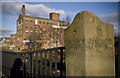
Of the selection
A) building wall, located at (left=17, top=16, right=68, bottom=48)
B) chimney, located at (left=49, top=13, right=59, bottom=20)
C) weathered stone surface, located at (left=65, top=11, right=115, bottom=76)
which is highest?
chimney, located at (left=49, top=13, right=59, bottom=20)

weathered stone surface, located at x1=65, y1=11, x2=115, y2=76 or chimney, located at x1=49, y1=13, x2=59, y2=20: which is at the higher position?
chimney, located at x1=49, y1=13, x2=59, y2=20

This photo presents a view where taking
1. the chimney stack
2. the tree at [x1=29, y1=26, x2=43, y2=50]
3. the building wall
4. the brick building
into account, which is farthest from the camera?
the chimney stack

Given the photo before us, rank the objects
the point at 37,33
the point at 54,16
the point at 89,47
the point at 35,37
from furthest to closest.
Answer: the point at 54,16 → the point at 37,33 → the point at 35,37 → the point at 89,47

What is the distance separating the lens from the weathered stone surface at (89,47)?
5.93 feet

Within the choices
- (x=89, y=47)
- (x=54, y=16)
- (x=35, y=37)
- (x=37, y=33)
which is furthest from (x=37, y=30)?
(x=89, y=47)

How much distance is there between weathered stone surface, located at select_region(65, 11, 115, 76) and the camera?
1.81 m

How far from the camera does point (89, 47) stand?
1812mm

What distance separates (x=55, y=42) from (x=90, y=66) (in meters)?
26.9

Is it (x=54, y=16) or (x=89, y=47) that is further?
(x=54, y=16)

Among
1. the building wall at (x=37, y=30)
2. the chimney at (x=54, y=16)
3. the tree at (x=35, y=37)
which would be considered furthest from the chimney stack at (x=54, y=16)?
the tree at (x=35, y=37)

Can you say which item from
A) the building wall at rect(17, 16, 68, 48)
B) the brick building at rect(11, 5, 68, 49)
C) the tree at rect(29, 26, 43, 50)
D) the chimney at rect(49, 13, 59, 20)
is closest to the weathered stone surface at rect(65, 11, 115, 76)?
the tree at rect(29, 26, 43, 50)

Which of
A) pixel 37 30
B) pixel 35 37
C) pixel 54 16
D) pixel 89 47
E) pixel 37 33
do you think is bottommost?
pixel 89 47

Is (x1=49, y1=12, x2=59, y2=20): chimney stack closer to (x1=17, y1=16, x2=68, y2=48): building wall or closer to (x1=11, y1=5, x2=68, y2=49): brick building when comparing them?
(x1=11, y1=5, x2=68, y2=49): brick building

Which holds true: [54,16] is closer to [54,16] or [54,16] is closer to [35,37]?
[54,16]
